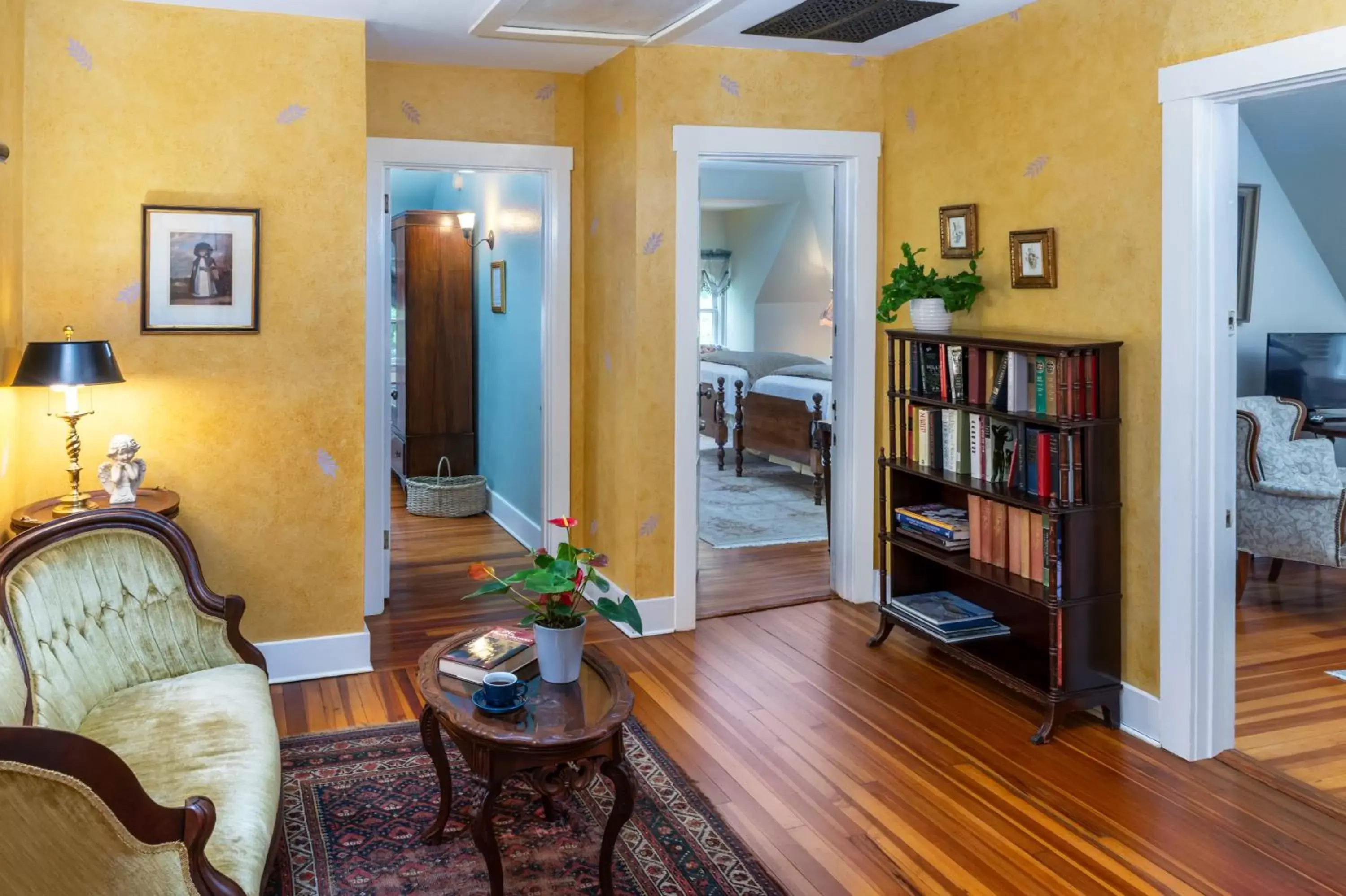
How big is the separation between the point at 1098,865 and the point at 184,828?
2.22 metres

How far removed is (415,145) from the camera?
16.8ft

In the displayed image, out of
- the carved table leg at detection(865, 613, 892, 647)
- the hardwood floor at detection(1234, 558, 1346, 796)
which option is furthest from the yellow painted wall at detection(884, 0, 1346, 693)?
the carved table leg at detection(865, 613, 892, 647)

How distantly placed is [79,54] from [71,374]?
1222 mm

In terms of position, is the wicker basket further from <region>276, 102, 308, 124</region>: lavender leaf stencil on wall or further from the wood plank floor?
<region>276, 102, 308, 124</region>: lavender leaf stencil on wall

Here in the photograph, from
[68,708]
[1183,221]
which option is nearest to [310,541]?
[68,708]

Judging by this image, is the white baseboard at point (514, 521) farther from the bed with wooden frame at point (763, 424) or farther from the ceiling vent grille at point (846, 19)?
the ceiling vent grille at point (846, 19)

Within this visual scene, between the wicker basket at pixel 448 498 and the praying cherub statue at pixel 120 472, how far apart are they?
3.63 m

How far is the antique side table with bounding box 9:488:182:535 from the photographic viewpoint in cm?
356

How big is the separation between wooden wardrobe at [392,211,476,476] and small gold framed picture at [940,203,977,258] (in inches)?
159

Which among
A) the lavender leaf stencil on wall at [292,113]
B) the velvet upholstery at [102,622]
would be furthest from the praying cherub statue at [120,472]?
the lavender leaf stencil on wall at [292,113]

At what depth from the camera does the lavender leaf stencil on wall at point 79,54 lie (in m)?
3.89

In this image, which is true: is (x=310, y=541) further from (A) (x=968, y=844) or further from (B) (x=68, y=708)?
(A) (x=968, y=844)

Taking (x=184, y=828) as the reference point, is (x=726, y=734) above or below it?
below

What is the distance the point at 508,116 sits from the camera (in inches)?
208
